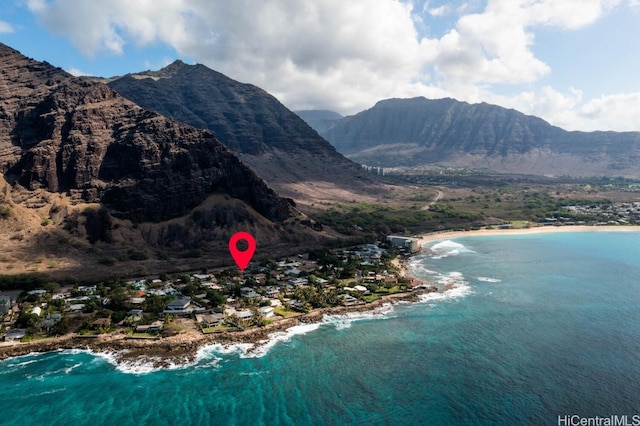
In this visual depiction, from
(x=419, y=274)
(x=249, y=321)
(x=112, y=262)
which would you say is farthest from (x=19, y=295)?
(x=419, y=274)

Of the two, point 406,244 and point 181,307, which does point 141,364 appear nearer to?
point 181,307

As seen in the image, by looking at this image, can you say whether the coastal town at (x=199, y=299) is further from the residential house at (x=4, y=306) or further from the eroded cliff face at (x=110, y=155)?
the eroded cliff face at (x=110, y=155)

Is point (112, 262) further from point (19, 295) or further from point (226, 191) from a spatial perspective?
point (226, 191)

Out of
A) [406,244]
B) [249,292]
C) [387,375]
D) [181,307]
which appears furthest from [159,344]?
[406,244]

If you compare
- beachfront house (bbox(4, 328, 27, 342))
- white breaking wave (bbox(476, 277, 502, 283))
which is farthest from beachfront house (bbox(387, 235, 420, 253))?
beachfront house (bbox(4, 328, 27, 342))

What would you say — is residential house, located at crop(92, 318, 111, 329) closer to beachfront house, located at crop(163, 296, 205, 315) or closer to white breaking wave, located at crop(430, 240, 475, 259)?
beachfront house, located at crop(163, 296, 205, 315)
